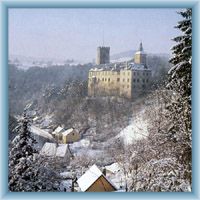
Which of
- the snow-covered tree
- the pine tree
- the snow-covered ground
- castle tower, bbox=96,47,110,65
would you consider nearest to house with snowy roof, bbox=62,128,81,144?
the snow-covered tree

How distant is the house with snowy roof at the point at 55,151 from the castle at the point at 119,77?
62cm

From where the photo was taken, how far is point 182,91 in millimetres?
4820

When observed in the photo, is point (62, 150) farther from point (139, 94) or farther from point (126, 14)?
point (126, 14)

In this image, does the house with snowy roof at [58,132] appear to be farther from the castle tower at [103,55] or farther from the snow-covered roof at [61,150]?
the castle tower at [103,55]

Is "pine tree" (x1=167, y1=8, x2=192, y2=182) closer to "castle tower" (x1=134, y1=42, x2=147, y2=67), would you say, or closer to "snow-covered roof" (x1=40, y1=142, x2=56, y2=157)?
"castle tower" (x1=134, y1=42, x2=147, y2=67)

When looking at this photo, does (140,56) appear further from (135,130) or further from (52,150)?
(52,150)

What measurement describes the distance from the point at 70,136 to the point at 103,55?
876 millimetres

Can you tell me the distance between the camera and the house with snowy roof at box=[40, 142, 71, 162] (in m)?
4.85

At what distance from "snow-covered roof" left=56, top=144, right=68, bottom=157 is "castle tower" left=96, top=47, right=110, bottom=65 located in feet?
2.97

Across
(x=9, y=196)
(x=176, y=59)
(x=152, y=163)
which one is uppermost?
(x=176, y=59)

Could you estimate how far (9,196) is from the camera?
459 centimetres

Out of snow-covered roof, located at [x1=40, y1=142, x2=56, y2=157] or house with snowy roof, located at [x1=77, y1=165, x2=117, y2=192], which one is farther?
snow-covered roof, located at [x1=40, y1=142, x2=56, y2=157]
